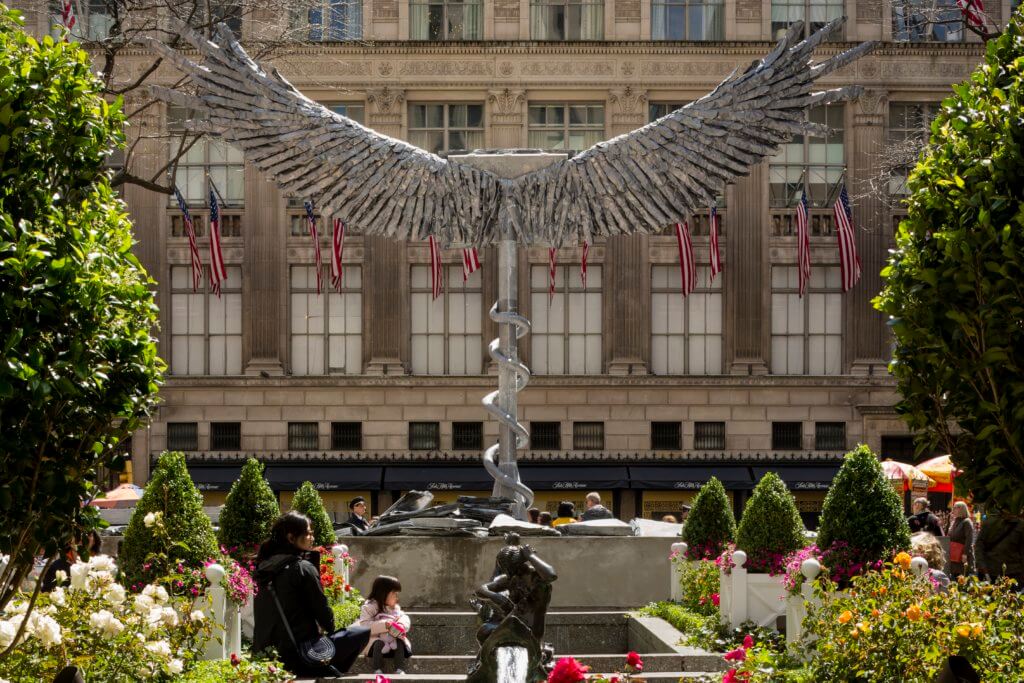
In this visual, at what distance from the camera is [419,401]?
43.6m

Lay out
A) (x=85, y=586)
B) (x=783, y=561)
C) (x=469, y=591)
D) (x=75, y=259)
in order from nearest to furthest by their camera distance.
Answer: (x=75, y=259) → (x=85, y=586) → (x=783, y=561) → (x=469, y=591)

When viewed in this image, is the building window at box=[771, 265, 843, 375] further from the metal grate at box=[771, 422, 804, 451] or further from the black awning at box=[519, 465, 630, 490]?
the black awning at box=[519, 465, 630, 490]

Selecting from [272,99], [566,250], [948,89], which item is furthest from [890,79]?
[272,99]

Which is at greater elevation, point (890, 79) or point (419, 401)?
point (890, 79)

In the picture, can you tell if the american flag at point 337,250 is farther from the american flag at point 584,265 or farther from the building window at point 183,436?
the building window at point 183,436

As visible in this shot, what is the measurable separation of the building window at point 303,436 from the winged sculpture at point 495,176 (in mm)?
22501

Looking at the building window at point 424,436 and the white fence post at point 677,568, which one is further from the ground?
the white fence post at point 677,568

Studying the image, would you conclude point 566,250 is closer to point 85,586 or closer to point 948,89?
point 948,89

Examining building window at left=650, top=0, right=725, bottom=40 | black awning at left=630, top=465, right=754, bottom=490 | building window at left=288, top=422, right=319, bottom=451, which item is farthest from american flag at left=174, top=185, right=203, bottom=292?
building window at left=650, top=0, right=725, bottom=40

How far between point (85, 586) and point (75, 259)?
3.57 metres

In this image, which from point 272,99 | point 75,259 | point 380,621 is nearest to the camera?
point 75,259

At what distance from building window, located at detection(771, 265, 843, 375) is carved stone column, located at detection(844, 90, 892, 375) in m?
0.44

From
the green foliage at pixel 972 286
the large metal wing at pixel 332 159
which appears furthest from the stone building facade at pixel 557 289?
the green foliage at pixel 972 286

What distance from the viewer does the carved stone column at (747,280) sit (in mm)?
43531
